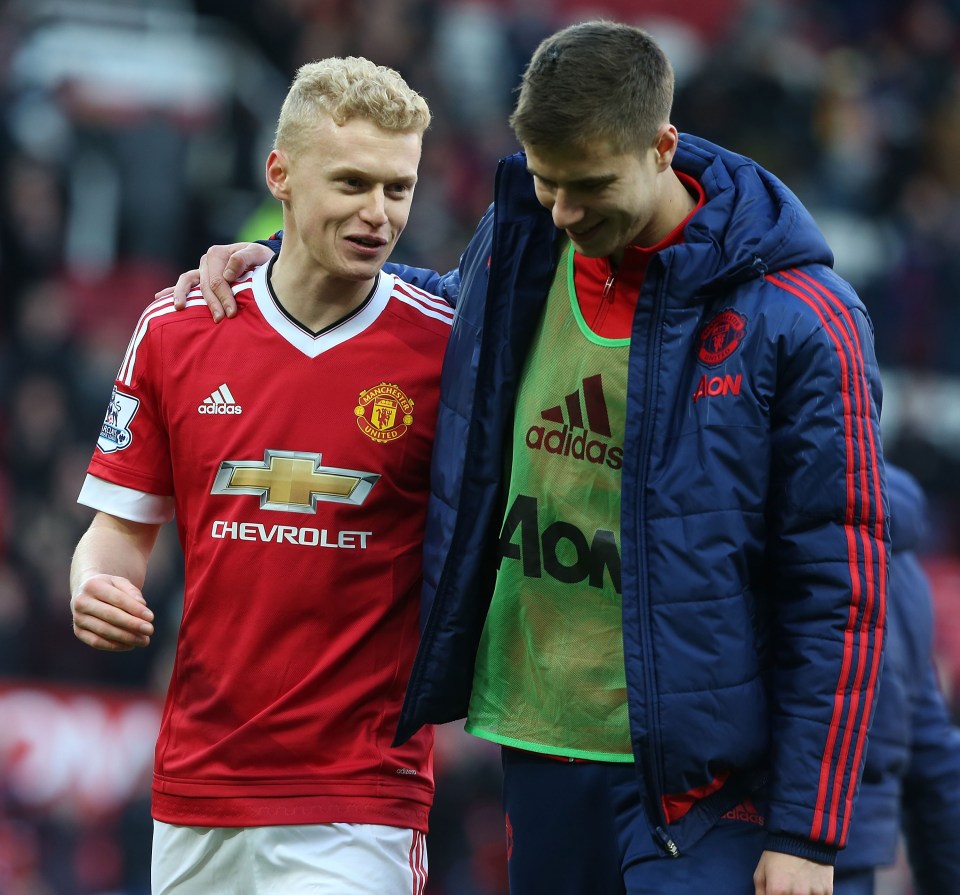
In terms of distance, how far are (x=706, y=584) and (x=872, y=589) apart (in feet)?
0.98

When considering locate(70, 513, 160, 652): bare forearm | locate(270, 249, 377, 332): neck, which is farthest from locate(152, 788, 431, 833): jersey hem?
locate(270, 249, 377, 332): neck

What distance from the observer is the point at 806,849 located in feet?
10.0

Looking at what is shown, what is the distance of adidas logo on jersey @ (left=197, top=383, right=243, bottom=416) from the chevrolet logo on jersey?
0.39ft

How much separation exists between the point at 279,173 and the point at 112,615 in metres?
1.08

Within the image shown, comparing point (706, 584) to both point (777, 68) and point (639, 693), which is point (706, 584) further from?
point (777, 68)

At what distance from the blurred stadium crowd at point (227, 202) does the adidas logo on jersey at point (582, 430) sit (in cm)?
492

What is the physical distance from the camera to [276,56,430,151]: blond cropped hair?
365cm

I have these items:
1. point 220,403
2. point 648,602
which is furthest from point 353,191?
point 648,602

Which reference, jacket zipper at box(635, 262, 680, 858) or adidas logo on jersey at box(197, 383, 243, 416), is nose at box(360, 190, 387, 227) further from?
jacket zipper at box(635, 262, 680, 858)

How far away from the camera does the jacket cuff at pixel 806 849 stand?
3.05 meters

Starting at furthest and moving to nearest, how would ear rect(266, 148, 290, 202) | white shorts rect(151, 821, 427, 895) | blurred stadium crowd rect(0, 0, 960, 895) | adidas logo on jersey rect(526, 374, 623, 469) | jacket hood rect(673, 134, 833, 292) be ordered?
1. blurred stadium crowd rect(0, 0, 960, 895)
2. ear rect(266, 148, 290, 202)
3. white shorts rect(151, 821, 427, 895)
4. adidas logo on jersey rect(526, 374, 623, 469)
5. jacket hood rect(673, 134, 833, 292)

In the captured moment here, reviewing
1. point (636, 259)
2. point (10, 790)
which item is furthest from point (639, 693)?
point (10, 790)

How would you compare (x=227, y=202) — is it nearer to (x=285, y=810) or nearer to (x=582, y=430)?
(x=285, y=810)

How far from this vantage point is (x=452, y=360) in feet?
11.9
